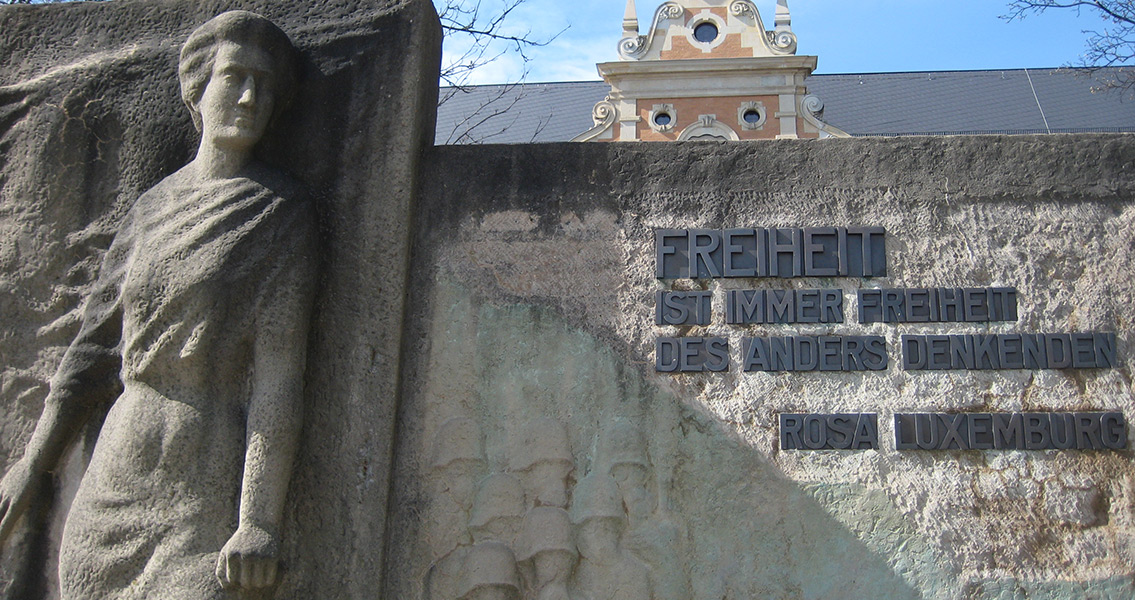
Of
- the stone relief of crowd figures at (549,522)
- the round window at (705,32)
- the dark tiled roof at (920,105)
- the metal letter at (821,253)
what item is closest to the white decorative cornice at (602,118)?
the dark tiled roof at (920,105)

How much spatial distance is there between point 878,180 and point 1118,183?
2.62 feet

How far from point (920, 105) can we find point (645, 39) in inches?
282

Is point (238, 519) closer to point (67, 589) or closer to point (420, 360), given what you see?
point (67, 589)

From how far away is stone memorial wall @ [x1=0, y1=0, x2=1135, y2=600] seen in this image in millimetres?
3090

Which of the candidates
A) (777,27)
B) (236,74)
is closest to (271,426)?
(236,74)

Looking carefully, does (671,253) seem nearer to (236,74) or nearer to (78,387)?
(236,74)

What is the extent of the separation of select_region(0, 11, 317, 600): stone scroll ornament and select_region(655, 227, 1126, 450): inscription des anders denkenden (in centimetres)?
122

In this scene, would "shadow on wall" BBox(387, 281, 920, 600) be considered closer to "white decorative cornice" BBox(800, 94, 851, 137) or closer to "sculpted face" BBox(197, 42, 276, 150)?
"sculpted face" BBox(197, 42, 276, 150)

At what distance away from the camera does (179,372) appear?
3.04 m

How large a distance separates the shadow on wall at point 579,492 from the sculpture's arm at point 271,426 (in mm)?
418

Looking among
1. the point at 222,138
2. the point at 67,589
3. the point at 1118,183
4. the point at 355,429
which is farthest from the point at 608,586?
the point at 1118,183

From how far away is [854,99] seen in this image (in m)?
25.0

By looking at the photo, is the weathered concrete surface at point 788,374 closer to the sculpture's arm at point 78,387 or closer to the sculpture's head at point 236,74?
the sculpture's head at point 236,74

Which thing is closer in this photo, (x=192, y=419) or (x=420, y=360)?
(x=192, y=419)
